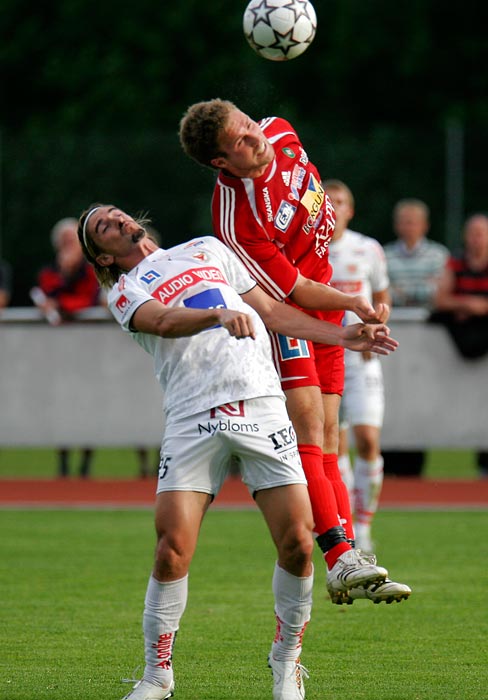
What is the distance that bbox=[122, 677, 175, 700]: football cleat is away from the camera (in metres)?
6.03

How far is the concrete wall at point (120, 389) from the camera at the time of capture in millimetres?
15531

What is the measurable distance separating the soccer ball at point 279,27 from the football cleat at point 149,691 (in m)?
3.25

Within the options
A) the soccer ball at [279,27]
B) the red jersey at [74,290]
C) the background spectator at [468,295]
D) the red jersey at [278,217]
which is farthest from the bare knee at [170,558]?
the red jersey at [74,290]

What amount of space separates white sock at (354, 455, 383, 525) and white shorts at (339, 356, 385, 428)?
0.30 metres

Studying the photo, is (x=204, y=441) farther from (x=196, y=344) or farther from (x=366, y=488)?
(x=366, y=488)

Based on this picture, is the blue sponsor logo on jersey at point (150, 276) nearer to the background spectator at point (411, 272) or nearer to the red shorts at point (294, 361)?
the red shorts at point (294, 361)

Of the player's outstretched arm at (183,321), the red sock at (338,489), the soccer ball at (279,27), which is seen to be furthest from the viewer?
the soccer ball at (279,27)

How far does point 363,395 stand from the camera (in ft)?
35.0

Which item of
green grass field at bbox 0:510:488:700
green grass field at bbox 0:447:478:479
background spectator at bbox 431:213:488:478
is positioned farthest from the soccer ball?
green grass field at bbox 0:447:478:479

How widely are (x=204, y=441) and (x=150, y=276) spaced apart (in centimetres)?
74

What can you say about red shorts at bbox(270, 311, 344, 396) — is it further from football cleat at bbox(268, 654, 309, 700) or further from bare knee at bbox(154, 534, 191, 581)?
football cleat at bbox(268, 654, 309, 700)

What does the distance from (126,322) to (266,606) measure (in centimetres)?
298

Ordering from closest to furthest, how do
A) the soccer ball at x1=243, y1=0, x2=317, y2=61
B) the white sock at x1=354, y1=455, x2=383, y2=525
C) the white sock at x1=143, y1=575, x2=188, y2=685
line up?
1. the white sock at x1=143, y1=575, x2=188, y2=685
2. the soccer ball at x1=243, y1=0, x2=317, y2=61
3. the white sock at x1=354, y1=455, x2=383, y2=525

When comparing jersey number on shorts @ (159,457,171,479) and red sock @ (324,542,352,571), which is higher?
jersey number on shorts @ (159,457,171,479)
